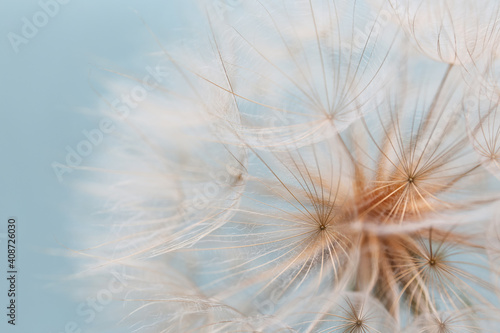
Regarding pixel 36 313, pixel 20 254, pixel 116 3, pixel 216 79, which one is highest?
pixel 116 3

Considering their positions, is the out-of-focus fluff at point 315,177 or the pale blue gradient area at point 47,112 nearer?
the out-of-focus fluff at point 315,177

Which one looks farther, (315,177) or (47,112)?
(47,112)

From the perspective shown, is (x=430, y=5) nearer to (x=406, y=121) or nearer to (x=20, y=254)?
(x=406, y=121)

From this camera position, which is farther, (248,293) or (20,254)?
(20,254)

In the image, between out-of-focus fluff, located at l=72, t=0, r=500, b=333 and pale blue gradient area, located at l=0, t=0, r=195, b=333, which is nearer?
out-of-focus fluff, located at l=72, t=0, r=500, b=333

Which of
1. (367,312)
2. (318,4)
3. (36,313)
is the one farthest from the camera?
(36,313)

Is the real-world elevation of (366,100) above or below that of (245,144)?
above

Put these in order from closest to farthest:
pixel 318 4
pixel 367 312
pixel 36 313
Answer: pixel 367 312, pixel 318 4, pixel 36 313

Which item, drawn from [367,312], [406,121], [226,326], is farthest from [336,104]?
[226,326]
